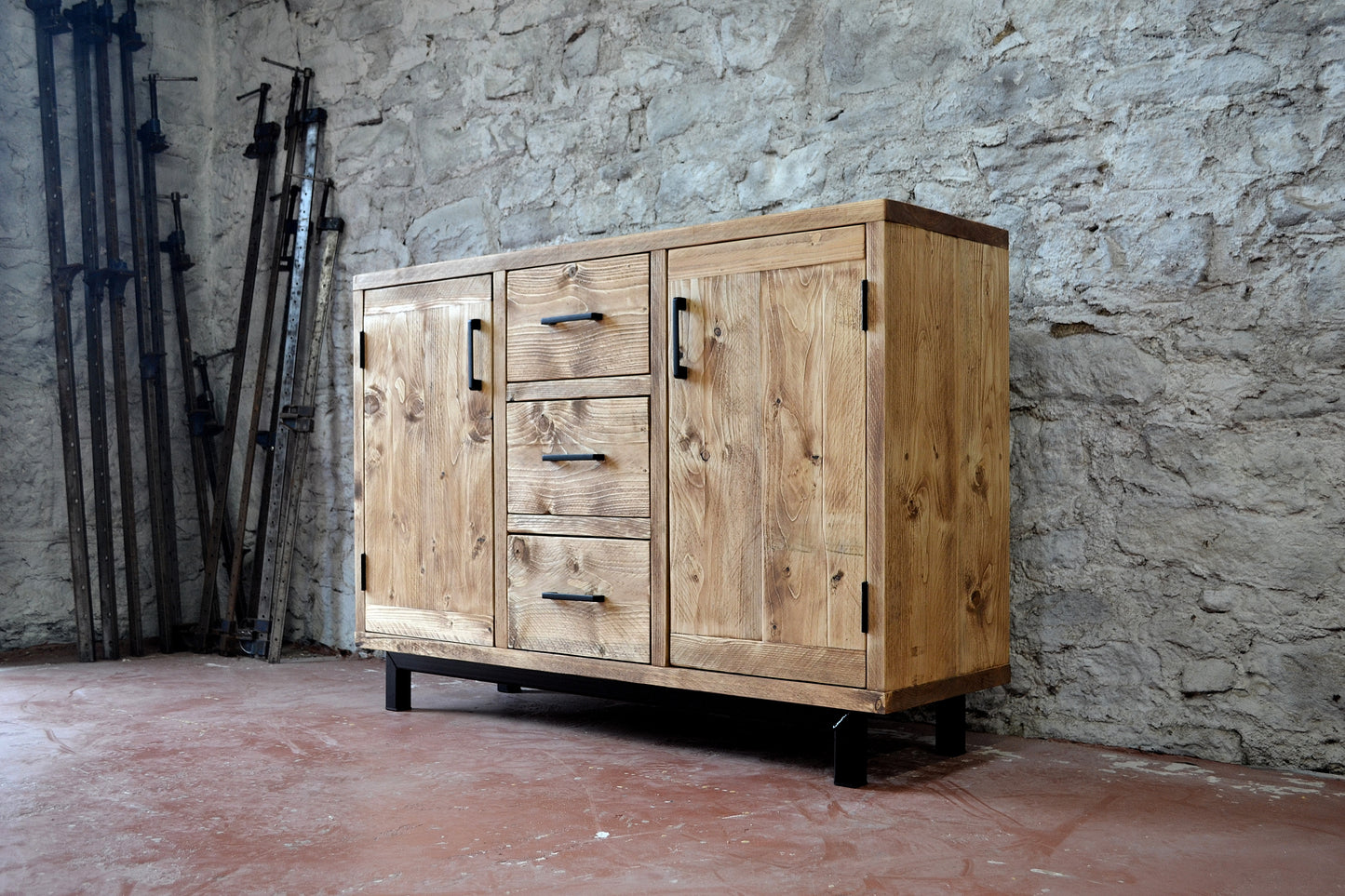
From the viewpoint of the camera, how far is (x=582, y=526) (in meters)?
2.96

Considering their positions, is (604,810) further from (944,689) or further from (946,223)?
(946,223)

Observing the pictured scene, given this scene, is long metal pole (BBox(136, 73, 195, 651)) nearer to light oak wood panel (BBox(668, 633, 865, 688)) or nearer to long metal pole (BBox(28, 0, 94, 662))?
long metal pole (BBox(28, 0, 94, 662))

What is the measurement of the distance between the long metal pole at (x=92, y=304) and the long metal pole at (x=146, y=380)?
0.47 ft

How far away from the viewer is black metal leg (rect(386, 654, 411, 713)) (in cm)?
340

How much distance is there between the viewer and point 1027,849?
209 centimetres

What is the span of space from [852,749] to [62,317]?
3.42 metres

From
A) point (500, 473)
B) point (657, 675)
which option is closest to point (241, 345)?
point (500, 473)

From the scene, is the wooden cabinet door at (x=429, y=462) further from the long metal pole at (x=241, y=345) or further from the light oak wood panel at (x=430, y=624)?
the long metal pole at (x=241, y=345)

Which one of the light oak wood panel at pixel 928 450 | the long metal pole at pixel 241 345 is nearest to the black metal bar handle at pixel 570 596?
the light oak wood panel at pixel 928 450

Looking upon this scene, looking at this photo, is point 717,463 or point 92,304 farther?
point 92,304

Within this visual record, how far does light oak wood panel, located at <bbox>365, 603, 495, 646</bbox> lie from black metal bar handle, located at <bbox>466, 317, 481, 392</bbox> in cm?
62

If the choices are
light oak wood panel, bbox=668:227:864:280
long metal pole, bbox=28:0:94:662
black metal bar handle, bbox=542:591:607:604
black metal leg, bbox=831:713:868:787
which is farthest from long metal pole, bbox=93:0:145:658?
black metal leg, bbox=831:713:868:787

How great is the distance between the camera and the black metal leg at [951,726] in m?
2.79

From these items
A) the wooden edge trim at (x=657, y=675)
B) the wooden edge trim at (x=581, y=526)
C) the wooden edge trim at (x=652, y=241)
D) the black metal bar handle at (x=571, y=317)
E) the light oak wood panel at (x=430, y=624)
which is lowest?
the wooden edge trim at (x=657, y=675)
